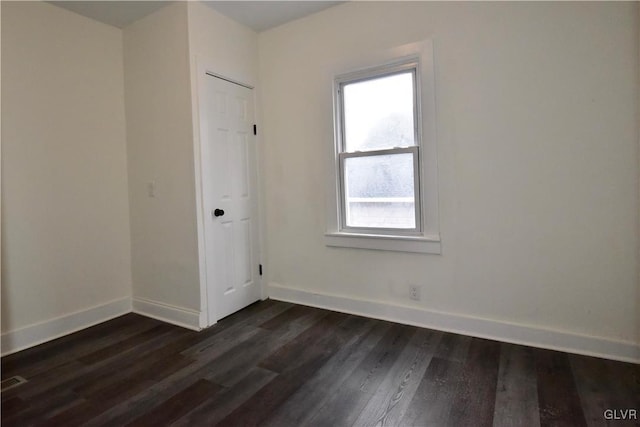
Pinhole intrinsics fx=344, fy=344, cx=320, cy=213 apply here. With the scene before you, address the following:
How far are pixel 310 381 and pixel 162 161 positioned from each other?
6.89 feet

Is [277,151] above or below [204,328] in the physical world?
above

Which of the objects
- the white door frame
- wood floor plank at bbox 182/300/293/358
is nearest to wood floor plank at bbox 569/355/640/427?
wood floor plank at bbox 182/300/293/358

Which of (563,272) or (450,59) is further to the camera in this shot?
(450,59)

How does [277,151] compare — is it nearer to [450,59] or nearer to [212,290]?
[212,290]

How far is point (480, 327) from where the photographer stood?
95.3 inches

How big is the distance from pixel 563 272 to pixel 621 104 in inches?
40.9

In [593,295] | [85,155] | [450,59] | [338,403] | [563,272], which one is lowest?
[338,403]

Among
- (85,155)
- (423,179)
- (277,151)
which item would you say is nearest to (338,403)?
(423,179)

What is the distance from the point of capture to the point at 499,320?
7.77 ft

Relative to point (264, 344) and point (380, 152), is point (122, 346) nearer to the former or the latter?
point (264, 344)

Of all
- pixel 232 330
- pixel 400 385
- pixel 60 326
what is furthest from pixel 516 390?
pixel 60 326

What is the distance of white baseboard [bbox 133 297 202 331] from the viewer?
2.75 m

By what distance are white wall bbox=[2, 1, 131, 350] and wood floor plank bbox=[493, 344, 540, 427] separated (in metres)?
3.04

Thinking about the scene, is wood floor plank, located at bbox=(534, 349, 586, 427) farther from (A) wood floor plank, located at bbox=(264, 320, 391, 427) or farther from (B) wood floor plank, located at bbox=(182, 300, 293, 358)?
(B) wood floor plank, located at bbox=(182, 300, 293, 358)
